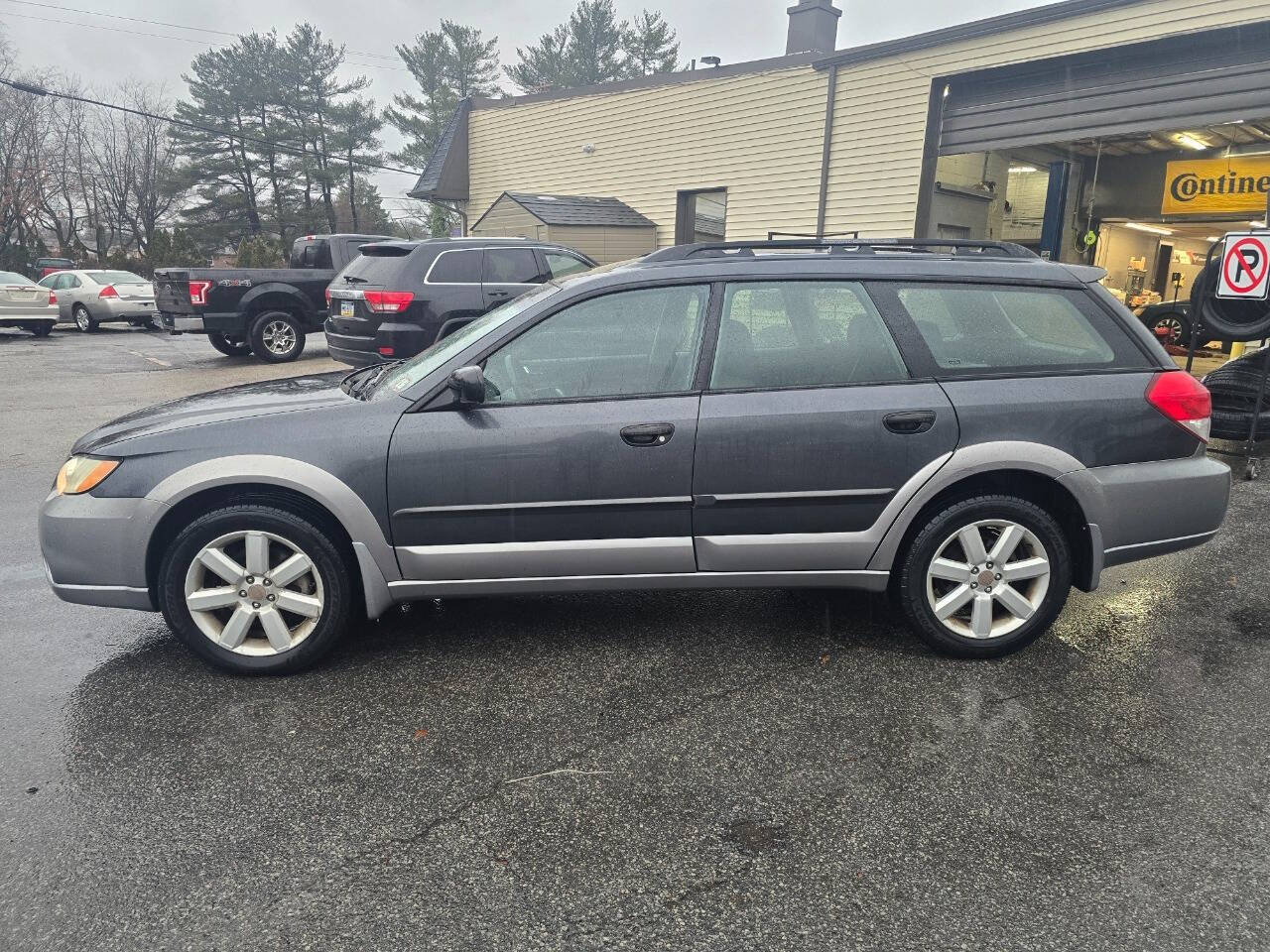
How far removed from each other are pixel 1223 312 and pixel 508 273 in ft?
22.8

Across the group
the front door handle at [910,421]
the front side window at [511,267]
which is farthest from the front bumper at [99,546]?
the front side window at [511,267]

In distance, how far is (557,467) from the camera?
3.23 m

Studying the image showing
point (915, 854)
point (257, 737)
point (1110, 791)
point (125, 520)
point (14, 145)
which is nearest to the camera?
point (915, 854)

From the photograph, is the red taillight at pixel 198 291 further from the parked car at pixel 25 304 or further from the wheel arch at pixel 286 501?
A: the wheel arch at pixel 286 501

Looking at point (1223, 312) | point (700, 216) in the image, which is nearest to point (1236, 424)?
point (1223, 312)

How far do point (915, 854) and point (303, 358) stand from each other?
13.3m

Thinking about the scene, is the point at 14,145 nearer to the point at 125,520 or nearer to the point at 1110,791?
the point at 125,520

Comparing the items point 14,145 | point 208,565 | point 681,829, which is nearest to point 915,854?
point 681,829

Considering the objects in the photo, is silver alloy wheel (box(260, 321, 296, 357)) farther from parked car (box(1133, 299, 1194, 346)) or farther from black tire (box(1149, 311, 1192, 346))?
black tire (box(1149, 311, 1192, 346))

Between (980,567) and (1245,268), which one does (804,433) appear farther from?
(1245,268)

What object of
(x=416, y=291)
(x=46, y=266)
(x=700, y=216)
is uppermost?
(x=700, y=216)

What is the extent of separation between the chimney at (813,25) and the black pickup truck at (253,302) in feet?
33.2

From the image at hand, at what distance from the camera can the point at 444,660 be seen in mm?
3455

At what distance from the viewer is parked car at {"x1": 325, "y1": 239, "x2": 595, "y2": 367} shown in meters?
8.86
